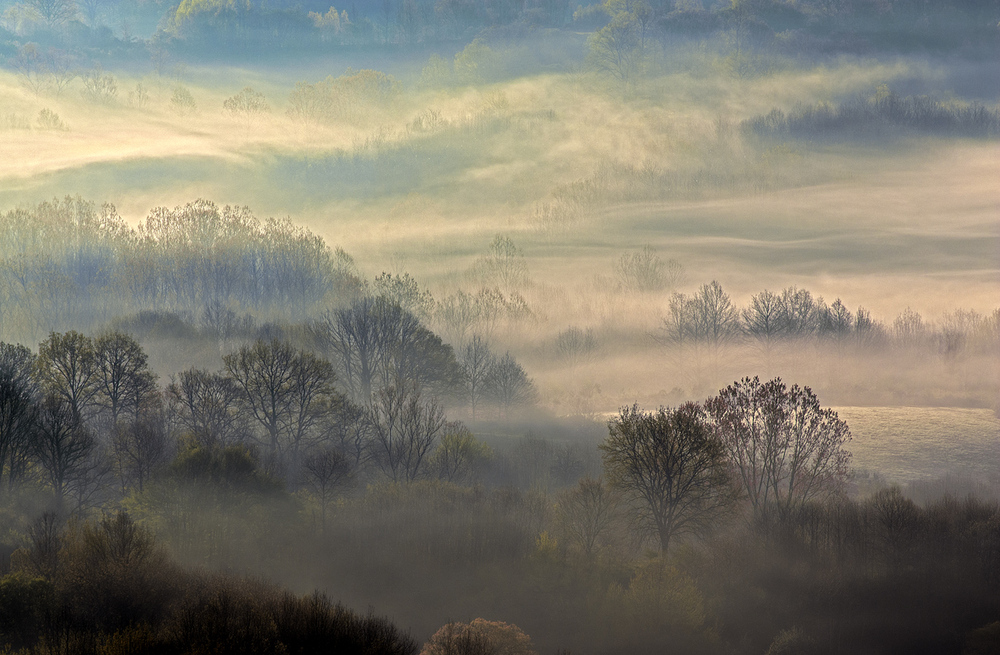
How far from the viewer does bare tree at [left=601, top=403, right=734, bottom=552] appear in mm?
85250

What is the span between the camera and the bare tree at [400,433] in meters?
110

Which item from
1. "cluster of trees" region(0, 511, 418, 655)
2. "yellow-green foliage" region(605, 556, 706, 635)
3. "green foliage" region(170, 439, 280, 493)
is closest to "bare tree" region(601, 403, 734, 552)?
"yellow-green foliage" region(605, 556, 706, 635)

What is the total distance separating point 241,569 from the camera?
78438 mm

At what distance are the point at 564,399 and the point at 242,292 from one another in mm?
73897

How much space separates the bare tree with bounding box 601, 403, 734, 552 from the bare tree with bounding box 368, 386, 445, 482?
30345mm

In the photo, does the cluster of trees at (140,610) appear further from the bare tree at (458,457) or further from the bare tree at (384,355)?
the bare tree at (384,355)

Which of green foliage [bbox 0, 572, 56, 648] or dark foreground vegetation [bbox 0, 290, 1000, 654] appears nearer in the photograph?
green foliage [bbox 0, 572, 56, 648]

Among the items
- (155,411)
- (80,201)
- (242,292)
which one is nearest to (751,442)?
(155,411)

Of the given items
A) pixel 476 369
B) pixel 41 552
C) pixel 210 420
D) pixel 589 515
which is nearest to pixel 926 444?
pixel 476 369

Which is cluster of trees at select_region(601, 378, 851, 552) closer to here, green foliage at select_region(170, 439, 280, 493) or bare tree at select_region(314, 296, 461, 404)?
green foliage at select_region(170, 439, 280, 493)

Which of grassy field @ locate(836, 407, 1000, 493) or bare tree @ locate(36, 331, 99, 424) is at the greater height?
bare tree @ locate(36, 331, 99, 424)

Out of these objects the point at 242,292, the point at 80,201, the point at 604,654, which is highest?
the point at 80,201

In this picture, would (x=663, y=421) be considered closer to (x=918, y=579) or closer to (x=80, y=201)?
(x=918, y=579)

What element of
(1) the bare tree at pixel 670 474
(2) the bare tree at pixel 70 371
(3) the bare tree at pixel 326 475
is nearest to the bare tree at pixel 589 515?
(1) the bare tree at pixel 670 474
